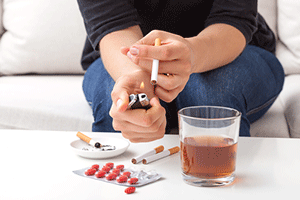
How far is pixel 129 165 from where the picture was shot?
0.62 m

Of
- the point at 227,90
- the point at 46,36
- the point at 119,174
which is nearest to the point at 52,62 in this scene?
the point at 46,36

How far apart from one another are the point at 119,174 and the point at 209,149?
15 cm

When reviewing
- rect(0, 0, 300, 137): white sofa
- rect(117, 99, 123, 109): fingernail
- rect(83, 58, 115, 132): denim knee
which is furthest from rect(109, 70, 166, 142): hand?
rect(0, 0, 300, 137): white sofa

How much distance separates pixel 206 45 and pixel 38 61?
1.03 meters

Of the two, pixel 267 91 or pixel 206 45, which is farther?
pixel 267 91

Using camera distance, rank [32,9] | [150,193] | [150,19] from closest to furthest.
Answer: [150,193] < [150,19] < [32,9]

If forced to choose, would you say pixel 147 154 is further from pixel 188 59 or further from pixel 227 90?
pixel 227 90

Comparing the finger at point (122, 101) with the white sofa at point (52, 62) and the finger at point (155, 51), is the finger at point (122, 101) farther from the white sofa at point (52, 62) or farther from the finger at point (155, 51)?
the white sofa at point (52, 62)

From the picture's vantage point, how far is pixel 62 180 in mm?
555

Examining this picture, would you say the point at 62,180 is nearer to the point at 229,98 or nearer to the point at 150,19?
the point at 229,98

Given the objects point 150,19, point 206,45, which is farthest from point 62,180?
point 150,19

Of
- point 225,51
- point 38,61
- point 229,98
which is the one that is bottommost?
point 38,61

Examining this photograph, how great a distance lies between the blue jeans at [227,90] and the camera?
0.94 metres

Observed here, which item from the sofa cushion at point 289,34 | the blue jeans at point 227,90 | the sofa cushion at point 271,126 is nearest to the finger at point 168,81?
the blue jeans at point 227,90
